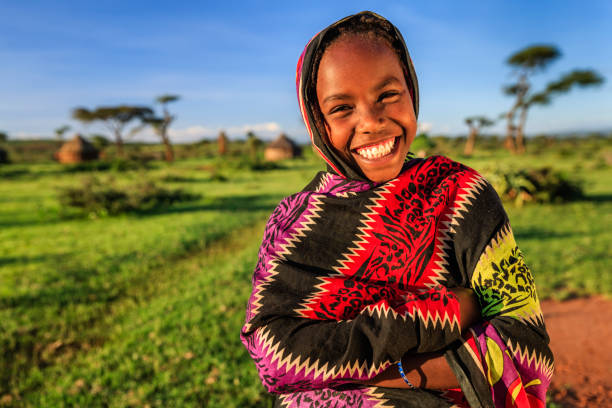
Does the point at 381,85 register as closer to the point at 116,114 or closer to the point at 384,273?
the point at 384,273

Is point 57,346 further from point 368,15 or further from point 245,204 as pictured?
point 245,204

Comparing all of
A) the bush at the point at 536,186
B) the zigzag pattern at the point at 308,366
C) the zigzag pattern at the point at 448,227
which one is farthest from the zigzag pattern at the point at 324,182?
the bush at the point at 536,186

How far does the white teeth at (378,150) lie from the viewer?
43.5 inches

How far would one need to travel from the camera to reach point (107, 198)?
32.7 ft

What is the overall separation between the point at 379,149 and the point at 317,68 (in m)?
0.31

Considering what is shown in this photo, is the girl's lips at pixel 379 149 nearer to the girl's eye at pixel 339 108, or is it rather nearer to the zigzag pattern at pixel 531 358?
the girl's eye at pixel 339 108

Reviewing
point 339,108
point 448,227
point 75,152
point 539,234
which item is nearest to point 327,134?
point 339,108

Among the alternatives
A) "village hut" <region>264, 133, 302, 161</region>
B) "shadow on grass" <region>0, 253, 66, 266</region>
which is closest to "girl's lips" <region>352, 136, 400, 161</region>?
"shadow on grass" <region>0, 253, 66, 266</region>

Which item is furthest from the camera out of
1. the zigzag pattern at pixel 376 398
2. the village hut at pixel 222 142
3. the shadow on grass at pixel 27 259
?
the village hut at pixel 222 142

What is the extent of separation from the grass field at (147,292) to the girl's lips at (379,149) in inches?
92.5

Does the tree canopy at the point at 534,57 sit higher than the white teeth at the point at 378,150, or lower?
higher

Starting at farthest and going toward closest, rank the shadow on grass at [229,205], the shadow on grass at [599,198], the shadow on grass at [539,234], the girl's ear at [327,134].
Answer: the shadow on grass at [229,205], the shadow on grass at [599,198], the shadow on grass at [539,234], the girl's ear at [327,134]

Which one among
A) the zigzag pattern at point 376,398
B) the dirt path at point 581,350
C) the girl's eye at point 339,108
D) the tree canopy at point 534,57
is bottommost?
the dirt path at point 581,350

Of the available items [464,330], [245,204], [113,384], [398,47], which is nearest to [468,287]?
[464,330]
